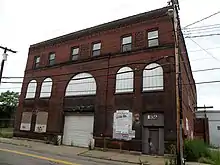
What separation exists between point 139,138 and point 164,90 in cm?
445

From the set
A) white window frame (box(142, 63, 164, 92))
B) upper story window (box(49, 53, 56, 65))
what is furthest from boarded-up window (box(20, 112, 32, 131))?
white window frame (box(142, 63, 164, 92))

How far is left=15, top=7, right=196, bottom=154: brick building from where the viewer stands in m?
19.7

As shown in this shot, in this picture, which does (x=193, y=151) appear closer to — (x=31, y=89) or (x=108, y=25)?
(x=108, y=25)

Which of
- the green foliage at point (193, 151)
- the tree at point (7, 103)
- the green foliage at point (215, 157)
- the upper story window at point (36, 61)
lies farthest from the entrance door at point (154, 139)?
the tree at point (7, 103)

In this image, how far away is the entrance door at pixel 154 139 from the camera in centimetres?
1897

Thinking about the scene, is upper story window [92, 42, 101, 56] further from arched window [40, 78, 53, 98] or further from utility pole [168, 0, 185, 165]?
utility pole [168, 0, 185, 165]

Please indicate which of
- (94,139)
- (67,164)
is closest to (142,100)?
(94,139)

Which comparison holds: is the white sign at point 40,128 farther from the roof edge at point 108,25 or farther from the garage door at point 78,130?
the roof edge at point 108,25

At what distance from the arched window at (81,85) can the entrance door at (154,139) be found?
7.13 metres

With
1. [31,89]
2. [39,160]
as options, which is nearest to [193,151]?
[39,160]

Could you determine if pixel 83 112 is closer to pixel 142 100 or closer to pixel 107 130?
pixel 107 130

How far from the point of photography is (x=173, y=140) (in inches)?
712

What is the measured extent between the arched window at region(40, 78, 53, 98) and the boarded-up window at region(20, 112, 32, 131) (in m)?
3.00

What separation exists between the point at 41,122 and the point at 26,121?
9.35 ft
